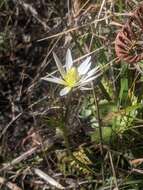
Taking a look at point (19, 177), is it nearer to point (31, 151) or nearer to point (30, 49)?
point (31, 151)

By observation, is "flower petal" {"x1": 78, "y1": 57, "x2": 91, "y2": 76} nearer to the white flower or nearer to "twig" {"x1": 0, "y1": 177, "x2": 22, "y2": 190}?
the white flower

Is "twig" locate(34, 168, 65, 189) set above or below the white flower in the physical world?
below

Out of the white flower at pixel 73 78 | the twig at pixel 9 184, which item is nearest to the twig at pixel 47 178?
the twig at pixel 9 184

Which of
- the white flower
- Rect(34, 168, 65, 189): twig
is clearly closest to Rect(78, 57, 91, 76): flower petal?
the white flower

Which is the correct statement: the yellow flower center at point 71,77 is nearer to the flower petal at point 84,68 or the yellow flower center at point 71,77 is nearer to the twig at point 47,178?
the flower petal at point 84,68

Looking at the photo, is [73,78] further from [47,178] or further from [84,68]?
[47,178]

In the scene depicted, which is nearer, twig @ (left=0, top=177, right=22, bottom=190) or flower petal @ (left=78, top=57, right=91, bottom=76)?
flower petal @ (left=78, top=57, right=91, bottom=76)

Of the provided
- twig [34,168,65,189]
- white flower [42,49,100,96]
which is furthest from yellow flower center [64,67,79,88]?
twig [34,168,65,189]

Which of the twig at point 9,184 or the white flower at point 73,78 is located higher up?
the white flower at point 73,78
